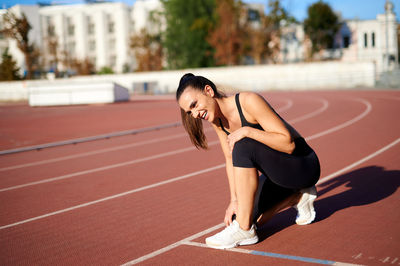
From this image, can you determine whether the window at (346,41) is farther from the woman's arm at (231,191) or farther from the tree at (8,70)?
the woman's arm at (231,191)

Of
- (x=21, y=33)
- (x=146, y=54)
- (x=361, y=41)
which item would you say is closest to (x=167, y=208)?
(x=21, y=33)

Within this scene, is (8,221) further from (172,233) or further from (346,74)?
(346,74)

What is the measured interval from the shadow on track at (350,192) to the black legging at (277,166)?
1.32 feet

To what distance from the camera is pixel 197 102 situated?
3.48m

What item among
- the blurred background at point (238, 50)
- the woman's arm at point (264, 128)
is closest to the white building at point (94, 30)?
the blurred background at point (238, 50)

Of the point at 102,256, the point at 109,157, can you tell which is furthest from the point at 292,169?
the point at 109,157

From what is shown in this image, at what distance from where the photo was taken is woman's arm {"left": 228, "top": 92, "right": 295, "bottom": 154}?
3.44 metres

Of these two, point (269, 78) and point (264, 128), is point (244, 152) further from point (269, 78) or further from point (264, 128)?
point (269, 78)

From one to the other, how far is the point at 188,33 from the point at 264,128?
55.2 meters

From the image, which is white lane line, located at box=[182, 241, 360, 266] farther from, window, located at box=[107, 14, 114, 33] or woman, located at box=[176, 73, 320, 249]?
window, located at box=[107, 14, 114, 33]

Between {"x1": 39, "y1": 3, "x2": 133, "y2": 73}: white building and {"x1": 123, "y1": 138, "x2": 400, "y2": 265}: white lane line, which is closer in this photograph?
{"x1": 123, "y1": 138, "x2": 400, "y2": 265}: white lane line

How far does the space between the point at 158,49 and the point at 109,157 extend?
54.1m

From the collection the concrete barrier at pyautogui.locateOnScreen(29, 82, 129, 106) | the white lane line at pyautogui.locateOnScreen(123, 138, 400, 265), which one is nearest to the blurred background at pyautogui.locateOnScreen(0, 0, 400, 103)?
the concrete barrier at pyautogui.locateOnScreen(29, 82, 129, 106)

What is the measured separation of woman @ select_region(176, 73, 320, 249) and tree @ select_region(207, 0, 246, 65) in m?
49.0
